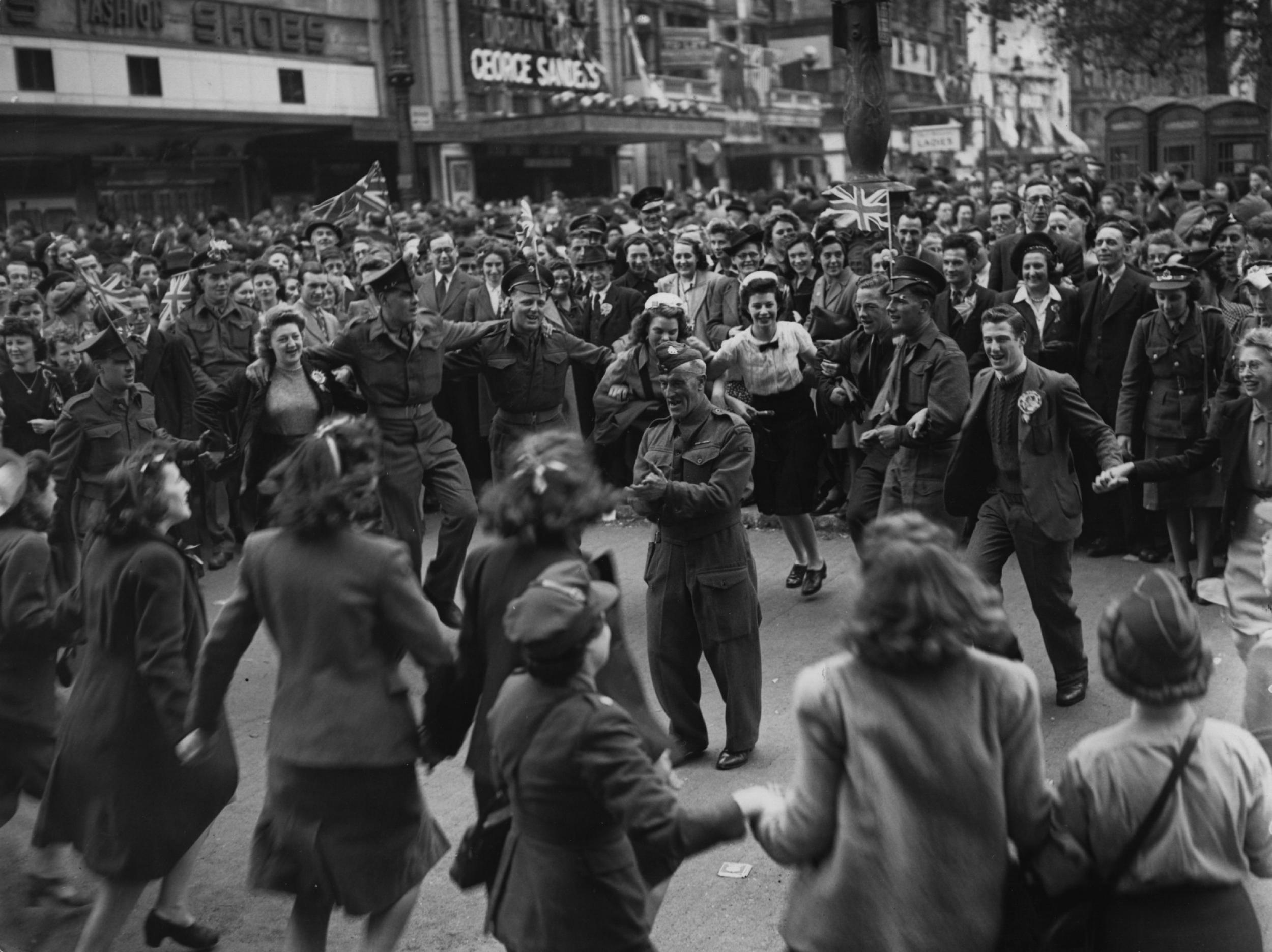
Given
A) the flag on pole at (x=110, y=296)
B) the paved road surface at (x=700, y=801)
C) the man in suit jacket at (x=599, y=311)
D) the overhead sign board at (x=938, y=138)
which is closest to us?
the paved road surface at (x=700, y=801)

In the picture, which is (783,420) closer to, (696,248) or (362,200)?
(696,248)

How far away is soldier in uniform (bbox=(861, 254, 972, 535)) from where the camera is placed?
7227 mm

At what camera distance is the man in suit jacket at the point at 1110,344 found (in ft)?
30.3

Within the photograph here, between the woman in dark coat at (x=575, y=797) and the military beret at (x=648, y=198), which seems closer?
the woman in dark coat at (x=575, y=797)

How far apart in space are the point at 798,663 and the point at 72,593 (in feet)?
12.8

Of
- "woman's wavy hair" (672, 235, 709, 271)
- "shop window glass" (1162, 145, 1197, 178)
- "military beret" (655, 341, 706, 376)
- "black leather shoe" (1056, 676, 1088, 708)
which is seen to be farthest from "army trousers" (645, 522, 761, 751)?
"shop window glass" (1162, 145, 1197, 178)

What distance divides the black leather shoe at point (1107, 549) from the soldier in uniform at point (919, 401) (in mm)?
2211

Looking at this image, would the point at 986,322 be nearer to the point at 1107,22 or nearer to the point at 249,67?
the point at 1107,22

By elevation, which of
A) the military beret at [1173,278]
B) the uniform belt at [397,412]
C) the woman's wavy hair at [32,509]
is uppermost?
the military beret at [1173,278]

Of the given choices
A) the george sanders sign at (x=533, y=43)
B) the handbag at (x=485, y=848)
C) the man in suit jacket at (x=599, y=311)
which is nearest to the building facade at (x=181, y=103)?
the george sanders sign at (x=533, y=43)

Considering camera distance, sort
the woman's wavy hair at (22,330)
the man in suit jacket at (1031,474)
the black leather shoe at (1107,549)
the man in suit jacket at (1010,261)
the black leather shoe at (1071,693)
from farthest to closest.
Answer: the man in suit jacket at (1010,261)
the black leather shoe at (1107,549)
the woman's wavy hair at (22,330)
the black leather shoe at (1071,693)
the man in suit jacket at (1031,474)

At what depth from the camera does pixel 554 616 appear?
343 centimetres

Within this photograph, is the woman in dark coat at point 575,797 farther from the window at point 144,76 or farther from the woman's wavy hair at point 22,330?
the window at point 144,76

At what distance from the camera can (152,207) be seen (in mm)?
31516
